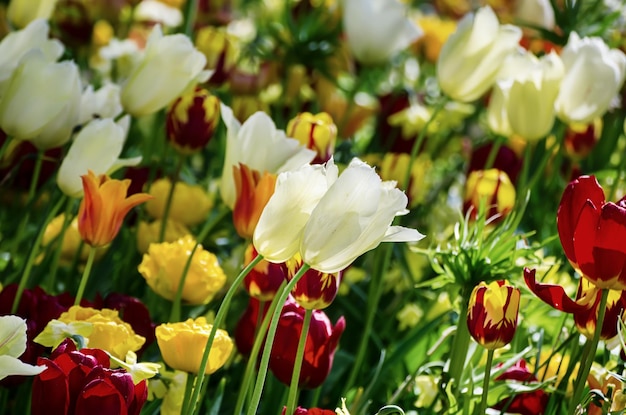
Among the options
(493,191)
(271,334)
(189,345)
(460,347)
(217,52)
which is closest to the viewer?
(271,334)

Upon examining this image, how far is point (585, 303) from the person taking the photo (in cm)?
73

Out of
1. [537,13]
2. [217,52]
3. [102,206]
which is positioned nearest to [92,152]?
[102,206]

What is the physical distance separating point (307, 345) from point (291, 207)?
178 mm

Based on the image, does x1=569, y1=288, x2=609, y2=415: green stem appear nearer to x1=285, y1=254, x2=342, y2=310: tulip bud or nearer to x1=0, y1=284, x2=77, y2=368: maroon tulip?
x1=285, y1=254, x2=342, y2=310: tulip bud

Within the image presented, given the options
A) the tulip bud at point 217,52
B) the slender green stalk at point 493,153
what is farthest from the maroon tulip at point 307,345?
the tulip bud at point 217,52

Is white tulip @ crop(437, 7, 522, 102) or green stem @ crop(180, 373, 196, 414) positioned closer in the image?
green stem @ crop(180, 373, 196, 414)

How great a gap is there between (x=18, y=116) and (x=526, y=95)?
0.49m

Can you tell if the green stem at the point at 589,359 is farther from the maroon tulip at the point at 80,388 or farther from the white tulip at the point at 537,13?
the white tulip at the point at 537,13

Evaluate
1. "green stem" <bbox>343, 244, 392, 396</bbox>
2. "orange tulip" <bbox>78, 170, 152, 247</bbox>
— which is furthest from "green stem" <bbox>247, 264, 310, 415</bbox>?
"green stem" <bbox>343, 244, 392, 396</bbox>

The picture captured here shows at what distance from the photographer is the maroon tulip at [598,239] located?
0.68 metres

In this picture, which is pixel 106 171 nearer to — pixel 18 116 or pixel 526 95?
pixel 18 116

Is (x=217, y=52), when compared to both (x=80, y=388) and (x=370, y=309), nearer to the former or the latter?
(x=370, y=309)

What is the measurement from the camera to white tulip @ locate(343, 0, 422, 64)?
128cm

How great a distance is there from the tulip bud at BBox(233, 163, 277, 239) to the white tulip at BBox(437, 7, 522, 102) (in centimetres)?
33
